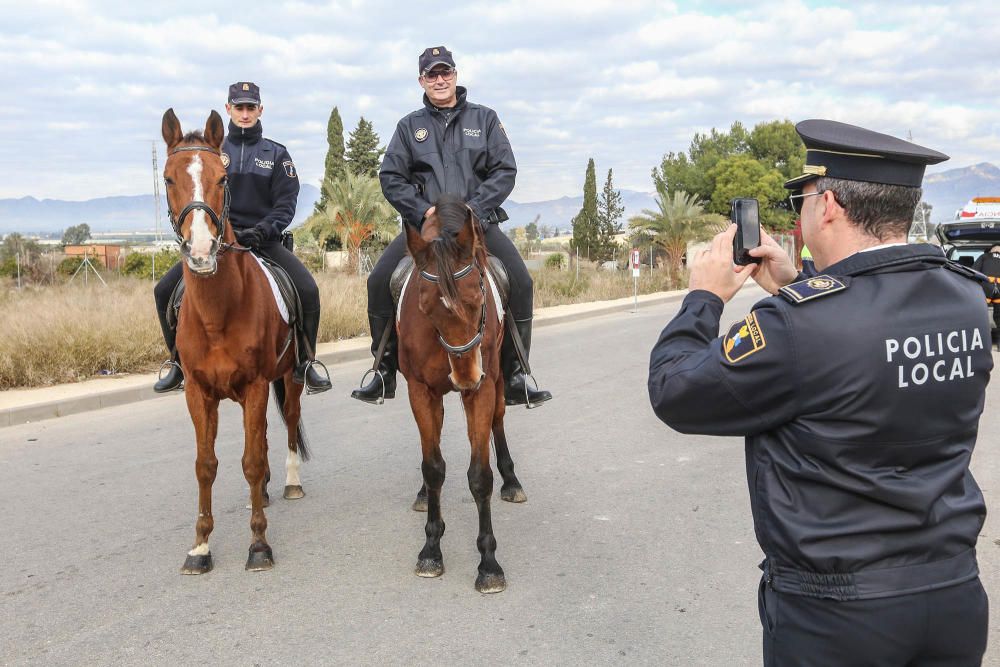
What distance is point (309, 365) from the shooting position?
251 inches

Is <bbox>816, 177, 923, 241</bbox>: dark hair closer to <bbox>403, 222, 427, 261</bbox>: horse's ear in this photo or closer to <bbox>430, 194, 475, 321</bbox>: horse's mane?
<bbox>430, 194, 475, 321</bbox>: horse's mane

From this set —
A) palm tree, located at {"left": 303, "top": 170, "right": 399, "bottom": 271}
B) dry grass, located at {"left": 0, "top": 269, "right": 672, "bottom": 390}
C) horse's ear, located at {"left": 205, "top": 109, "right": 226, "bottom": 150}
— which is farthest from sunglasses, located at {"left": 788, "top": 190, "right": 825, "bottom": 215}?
palm tree, located at {"left": 303, "top": 170, "right": 399, "bottom": 271}

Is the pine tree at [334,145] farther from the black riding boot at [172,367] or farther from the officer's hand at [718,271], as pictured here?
the officer's hand at [718,271]

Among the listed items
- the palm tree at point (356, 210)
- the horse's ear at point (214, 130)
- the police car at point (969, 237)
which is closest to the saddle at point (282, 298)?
the horse's ear at point (214, 130)

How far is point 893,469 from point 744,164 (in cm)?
5638

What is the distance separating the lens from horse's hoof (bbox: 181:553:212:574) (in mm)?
4883

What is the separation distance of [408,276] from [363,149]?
4451 cm

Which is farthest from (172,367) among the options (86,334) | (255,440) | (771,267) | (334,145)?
(334,145)

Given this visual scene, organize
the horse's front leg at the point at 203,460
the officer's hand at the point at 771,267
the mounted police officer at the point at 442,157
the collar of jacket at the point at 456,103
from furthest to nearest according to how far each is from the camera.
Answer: the collar of jacket at the point at 456,103 → the mounted police officer at the point at 442,157 → the horse's front leg at the point at 203,460 → the officer's hand at the point at 771,267

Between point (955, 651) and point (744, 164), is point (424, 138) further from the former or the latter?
point (744, 164)

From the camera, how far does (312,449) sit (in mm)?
7719

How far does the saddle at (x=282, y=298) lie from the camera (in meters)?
5.88

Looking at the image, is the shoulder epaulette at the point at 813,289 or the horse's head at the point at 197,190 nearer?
the shoulder epaulette at the point at 813,289

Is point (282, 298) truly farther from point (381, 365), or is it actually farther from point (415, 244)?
point (415, 244)
